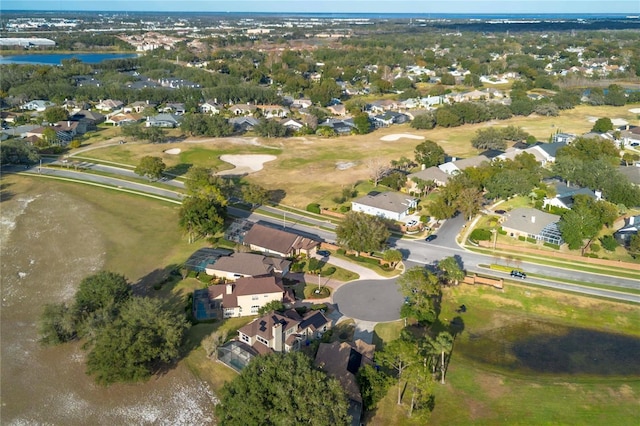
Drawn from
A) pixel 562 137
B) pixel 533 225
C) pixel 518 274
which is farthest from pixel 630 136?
pixel 518 274

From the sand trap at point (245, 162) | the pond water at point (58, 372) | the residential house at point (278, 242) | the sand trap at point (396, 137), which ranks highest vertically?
the residential house at point (278, 242)

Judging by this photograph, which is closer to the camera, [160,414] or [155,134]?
[160,414]

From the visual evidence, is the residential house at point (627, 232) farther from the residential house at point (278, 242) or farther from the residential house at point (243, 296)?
the residential house at point (243, 296)

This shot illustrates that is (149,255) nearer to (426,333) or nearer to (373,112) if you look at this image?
(426,333)

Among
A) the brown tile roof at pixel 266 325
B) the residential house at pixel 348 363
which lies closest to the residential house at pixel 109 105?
the brown tile roof at pixel 266 325

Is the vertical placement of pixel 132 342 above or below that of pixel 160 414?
above

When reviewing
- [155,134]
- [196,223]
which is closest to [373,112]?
[155,134]

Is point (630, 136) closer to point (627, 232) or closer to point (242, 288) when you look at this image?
point (627, 232)
